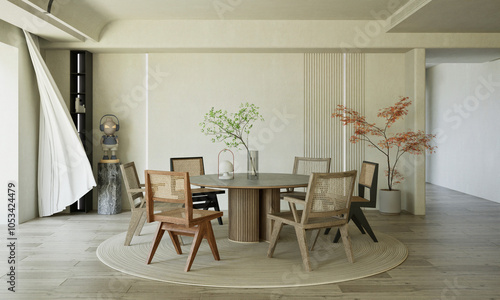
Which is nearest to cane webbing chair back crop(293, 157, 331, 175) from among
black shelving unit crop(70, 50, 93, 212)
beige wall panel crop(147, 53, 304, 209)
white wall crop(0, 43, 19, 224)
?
beige wall panel crop(147, 53, 304, 209)

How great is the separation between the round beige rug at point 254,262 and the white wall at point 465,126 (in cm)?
455

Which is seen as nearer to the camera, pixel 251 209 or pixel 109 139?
pixel 251 209

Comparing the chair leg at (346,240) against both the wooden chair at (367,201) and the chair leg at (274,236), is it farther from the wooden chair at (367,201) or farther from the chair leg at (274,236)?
the wooden chair at (367,201)

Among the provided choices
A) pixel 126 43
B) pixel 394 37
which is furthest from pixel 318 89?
pixel 126 43

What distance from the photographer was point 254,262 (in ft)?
13.8

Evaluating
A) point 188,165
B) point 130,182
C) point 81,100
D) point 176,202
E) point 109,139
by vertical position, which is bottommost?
point 176,202

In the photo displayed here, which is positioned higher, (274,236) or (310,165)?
(310,165)

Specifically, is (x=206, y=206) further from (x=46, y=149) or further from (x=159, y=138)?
(x=46, y=149)

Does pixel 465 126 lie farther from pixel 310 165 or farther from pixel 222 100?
pixel 222 100

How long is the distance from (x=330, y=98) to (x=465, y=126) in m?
4.05

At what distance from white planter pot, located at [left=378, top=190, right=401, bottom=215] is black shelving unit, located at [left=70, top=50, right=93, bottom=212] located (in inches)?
183

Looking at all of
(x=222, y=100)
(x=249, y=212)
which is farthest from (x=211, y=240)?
(x=222, y=100)

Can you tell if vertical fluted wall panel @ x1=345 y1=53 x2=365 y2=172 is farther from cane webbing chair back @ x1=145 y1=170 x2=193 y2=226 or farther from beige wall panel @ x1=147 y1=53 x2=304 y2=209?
cane webbing chair back @ x1=145 y1=170 x2=193 y2=226

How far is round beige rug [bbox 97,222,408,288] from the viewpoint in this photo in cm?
371
